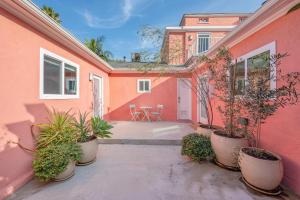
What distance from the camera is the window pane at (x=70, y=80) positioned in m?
4.48

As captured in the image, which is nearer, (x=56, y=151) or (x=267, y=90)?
(x=267, y=90)

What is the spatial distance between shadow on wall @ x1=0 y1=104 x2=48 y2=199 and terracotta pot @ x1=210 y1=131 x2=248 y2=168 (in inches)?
150

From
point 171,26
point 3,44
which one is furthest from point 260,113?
point 171,26

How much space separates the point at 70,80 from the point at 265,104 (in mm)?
4934

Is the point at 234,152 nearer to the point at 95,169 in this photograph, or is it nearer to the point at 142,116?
the point at 95,169

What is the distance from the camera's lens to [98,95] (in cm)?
743

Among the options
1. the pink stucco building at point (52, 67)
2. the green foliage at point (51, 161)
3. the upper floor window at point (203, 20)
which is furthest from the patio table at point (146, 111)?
the upper floor window at point (203, 20)

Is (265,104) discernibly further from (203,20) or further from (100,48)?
(100,48)

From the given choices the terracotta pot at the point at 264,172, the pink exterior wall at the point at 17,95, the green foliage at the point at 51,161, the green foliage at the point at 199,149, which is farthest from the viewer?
the green foliage at the point at 199,149

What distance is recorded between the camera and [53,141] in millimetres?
3084

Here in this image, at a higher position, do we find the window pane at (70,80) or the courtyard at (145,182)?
the window pane at (70,80)

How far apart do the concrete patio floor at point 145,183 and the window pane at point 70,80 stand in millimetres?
2340

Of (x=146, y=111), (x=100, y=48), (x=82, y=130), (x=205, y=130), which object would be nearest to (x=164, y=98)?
(x=146, y=111)

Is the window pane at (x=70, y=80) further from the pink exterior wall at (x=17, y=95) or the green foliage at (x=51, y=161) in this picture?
the green foliage at (x=51, y=161)
